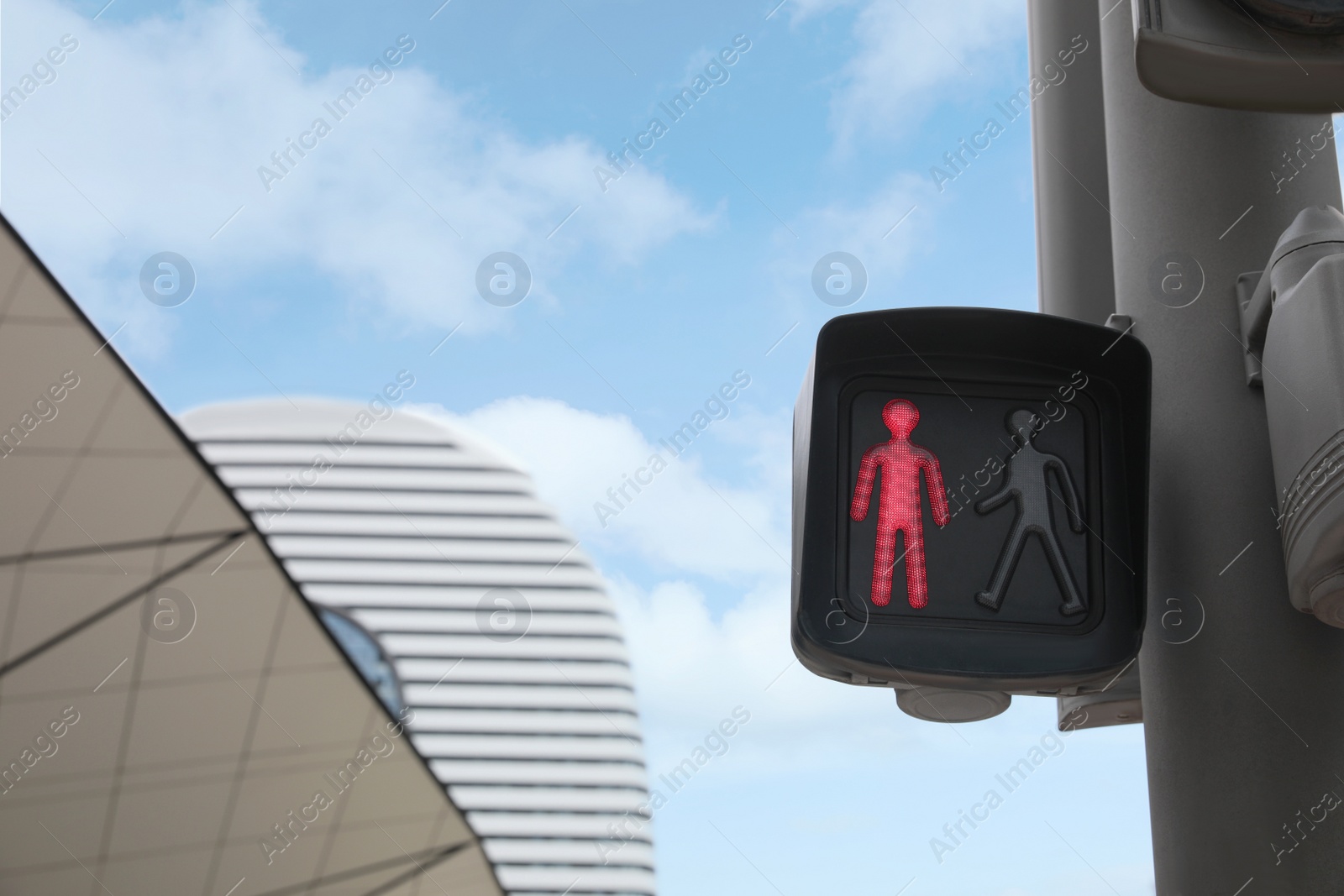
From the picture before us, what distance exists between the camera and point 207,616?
668cm

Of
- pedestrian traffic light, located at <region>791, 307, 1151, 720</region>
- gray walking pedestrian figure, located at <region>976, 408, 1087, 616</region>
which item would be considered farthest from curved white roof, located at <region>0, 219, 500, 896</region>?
gray walking pedestrian figure, located at <region>976, 408, 1087, 616</region>

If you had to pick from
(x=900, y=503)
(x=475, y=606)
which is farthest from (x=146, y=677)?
(x=475, y=606)

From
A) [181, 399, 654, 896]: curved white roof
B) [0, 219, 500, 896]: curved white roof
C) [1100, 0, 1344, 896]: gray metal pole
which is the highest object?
[1100, 0, 1344, 896]: gray metal pole

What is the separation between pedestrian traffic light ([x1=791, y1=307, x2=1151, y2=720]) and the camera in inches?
109

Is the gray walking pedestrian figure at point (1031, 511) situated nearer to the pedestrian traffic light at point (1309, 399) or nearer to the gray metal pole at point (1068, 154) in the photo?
the pedestrian traffic light at point (1309, 399)

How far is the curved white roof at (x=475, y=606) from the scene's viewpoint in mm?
78250

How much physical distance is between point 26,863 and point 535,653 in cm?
7604

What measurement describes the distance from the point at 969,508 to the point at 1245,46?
124 centimetres

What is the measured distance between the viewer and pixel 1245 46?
8.61 feet

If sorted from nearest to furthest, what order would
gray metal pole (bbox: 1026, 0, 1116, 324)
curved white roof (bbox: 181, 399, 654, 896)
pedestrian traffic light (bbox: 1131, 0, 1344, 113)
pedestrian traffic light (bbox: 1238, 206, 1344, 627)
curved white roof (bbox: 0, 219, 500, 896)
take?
pedestrian traffic light (bbox: 1238, 206, 1344, 627) < pedestrian traffic light (bbox: 1131, 0, 1344, 113) < gray metal pole (bbox: 1026, 0, 1116, 324) < curved white roof (bbox: 0, 219, 500, 896) < curved white roof (bbox: 181, 399, 654, 896)

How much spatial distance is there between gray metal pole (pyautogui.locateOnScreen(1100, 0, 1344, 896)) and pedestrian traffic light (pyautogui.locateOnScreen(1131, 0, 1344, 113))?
0.54 meters

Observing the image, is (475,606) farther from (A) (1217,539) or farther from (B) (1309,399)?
(B) (1309,399)

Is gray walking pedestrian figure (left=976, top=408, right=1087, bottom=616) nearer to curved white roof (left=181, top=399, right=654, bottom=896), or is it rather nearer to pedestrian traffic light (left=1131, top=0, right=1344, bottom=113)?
pedestrian traffic light (left=1131, top=0, right=1344, bottom=113)

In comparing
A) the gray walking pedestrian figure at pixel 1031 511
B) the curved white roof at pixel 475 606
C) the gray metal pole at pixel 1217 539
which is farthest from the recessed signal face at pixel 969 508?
the curved white roof at pixel 475 606
